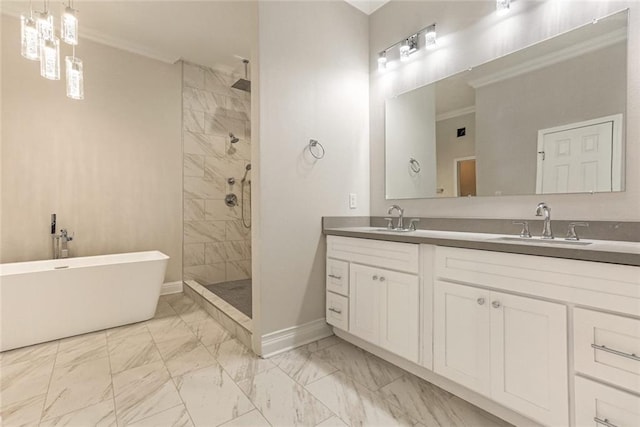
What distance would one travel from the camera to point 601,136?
148cm

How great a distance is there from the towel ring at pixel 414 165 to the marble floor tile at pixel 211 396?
6.34ft

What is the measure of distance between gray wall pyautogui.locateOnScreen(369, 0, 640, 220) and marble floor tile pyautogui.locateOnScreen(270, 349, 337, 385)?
1.30 m

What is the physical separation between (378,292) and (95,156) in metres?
3.18

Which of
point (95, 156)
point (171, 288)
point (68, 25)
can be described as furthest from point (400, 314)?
point (95, 156)

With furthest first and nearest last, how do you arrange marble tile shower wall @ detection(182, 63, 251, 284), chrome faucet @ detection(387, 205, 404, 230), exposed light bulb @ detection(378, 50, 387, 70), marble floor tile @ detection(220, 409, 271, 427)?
marble tile shower wall @ detection(182, 63, 251, 284) < exposed light bulb @ detection(378, 50, 387, 70) < chrome faucet @ detection(387, 205, 404, 230) < marble floor tile @ detection(220, 409, 271, 427)

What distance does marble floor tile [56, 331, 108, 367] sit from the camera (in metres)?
1.99

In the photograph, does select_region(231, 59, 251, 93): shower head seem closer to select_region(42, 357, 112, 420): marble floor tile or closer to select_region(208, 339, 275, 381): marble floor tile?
select_region(208, 339, 275, 381): marble floor tile

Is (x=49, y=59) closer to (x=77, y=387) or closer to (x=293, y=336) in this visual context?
(x=77, y=387)

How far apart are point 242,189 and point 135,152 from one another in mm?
1292

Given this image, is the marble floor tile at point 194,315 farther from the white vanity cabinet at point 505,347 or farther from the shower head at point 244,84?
the shower head at point 244,84

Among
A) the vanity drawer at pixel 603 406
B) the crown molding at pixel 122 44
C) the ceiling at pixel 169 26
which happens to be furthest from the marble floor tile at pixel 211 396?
the crown molding at pixel 122 44

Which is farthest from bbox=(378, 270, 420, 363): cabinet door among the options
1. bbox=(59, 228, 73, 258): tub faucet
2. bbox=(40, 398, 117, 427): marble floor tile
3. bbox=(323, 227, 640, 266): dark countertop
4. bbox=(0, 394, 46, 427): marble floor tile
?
bbox=(59, 228, 73, 258): tub faucet

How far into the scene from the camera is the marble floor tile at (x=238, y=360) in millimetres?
1814

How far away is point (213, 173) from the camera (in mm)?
3795
